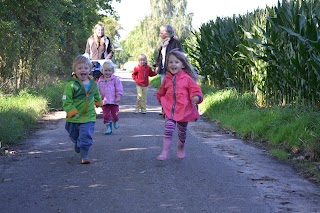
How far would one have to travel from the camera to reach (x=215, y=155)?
7.80 m

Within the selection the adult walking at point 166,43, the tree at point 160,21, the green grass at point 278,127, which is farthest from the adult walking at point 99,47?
the tree at point 160,21

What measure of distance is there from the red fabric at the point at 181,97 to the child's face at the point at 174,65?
6 cm

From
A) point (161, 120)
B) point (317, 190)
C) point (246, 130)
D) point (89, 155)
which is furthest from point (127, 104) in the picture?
point (317, 190)

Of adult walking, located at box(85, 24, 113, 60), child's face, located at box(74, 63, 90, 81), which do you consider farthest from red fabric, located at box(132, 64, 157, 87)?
child's face, located at box(74, 63, 90, 81)

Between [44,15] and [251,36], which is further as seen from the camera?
[44,15]

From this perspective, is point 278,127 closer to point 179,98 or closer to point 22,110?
point 179,98

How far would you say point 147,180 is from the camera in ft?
19.9

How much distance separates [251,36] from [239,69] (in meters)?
1.77

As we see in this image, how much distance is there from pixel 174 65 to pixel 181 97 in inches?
17.7

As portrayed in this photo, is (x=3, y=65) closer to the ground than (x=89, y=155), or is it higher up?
higher up

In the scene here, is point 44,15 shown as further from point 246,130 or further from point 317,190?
point 317,190

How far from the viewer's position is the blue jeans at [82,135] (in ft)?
23.4

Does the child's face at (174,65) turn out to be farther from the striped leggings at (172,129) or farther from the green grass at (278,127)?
the green grass at (278,127)

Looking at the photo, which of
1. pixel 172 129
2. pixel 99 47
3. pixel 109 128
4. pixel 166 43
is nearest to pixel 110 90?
pixel 109 128
